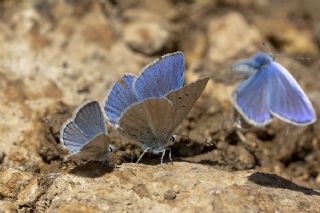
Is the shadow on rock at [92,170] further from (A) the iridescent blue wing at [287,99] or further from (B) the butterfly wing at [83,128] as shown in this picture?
(A) the iridescent blue wing at [287,99]

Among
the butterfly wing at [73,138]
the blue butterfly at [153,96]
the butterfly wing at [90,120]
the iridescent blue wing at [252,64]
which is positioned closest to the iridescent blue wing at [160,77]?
the blue butterfly at [153,96]

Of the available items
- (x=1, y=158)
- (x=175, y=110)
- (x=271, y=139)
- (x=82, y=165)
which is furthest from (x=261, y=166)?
(x=1, y=158)

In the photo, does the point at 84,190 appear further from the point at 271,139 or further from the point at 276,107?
the point at 271,139

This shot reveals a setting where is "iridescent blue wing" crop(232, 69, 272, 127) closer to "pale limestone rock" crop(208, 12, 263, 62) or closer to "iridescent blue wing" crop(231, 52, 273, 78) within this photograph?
"iridescent blue wing" crop(231, 52, 273, 78)

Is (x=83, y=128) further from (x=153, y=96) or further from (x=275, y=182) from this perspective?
(x=275, y=182)

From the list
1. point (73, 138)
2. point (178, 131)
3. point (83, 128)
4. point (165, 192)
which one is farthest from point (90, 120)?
point (178, 131)

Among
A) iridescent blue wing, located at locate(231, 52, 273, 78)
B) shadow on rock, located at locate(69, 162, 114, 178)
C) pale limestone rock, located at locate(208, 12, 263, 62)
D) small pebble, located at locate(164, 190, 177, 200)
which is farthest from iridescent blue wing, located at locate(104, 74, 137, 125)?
pale limestone rock, located at locate(208, 12, 263, 62)
